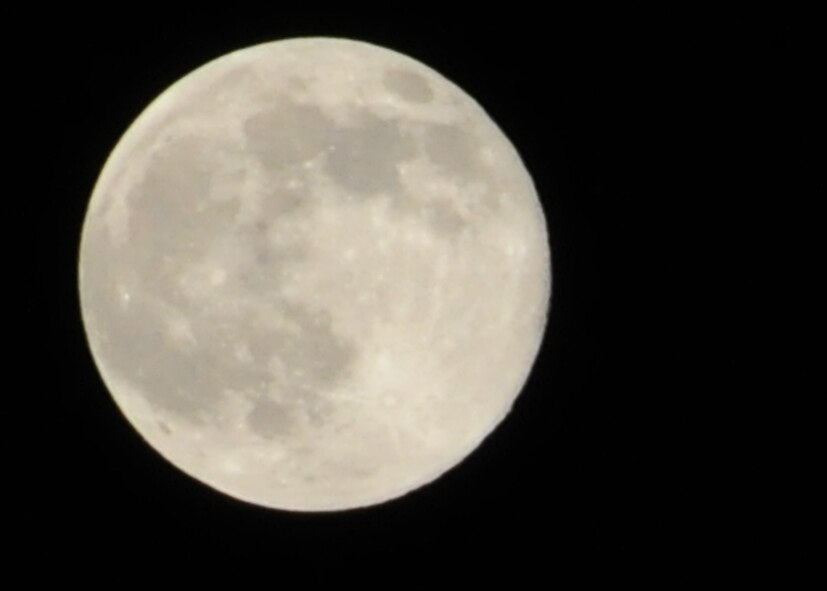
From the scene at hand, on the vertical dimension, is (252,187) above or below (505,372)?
above

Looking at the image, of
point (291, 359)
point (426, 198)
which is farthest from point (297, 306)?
point (426, 198)

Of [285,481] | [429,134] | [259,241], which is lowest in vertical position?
[285,481]

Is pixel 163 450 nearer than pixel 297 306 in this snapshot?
No

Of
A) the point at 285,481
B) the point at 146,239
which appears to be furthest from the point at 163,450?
the point at 146,239

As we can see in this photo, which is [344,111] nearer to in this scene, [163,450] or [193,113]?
[193,113]

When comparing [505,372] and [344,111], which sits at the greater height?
[344,111]

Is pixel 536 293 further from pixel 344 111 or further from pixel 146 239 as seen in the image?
pixel 146 239
